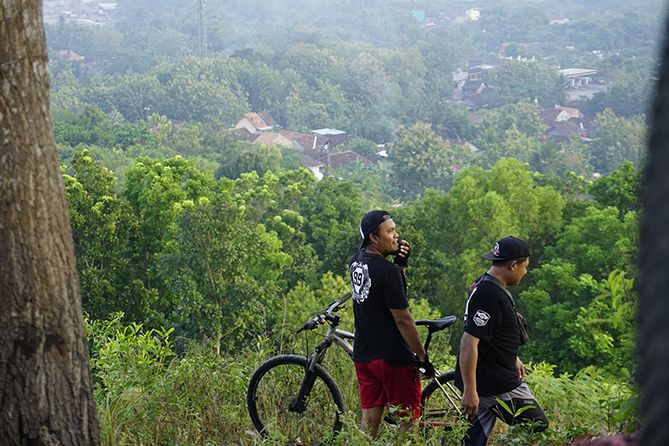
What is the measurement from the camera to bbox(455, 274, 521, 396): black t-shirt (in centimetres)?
328

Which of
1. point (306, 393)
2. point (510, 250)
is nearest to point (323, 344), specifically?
point (306, 393)

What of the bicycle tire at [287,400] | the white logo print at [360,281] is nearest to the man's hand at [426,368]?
the white logo print at [360,281]

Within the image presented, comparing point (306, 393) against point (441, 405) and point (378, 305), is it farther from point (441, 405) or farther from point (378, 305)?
point (378, 305)

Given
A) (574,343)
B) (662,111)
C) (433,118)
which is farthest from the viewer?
(433,118)

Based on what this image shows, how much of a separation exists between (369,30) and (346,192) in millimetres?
90196

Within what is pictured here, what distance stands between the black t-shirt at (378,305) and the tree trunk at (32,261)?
1111mm

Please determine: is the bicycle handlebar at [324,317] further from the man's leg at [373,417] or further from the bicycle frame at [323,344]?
the man's leg at [373,417]

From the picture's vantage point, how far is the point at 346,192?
30.2 meters

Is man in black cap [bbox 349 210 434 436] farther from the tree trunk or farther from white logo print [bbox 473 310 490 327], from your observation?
the tree trunk

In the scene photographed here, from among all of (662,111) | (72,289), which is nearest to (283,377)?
(72,289)

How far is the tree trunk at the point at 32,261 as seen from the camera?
8.60 feet

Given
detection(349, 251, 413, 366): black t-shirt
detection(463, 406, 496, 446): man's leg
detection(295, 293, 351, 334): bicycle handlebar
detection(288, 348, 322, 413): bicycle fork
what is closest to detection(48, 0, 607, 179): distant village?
detection(288, 348, 322, 413): bicycle fork

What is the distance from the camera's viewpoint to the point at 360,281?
3.52 meters

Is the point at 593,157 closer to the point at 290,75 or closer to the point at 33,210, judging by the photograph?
the point at 290,75
